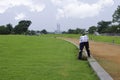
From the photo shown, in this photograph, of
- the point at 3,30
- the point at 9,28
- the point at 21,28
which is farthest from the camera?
the point at 21,28

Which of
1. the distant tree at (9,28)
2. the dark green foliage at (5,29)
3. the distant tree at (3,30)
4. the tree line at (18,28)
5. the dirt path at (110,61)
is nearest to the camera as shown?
the dirt path at (110,61)

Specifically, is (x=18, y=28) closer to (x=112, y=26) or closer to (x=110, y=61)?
(x=112, y=26)

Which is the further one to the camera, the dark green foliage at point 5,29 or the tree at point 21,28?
the tree at point 21,28

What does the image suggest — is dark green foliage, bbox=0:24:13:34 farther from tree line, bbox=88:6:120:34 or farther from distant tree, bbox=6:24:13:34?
tree line, bbox=88:6:120:34

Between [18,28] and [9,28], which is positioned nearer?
[9,28]

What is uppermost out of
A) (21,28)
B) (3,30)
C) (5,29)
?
(21,28)

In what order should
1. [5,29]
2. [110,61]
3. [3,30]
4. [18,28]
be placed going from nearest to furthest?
[110,61] → [3,30] → [5,29] → [18,28]

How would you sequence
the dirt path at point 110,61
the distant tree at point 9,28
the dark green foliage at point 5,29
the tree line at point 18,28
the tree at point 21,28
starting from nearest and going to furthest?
the dirt path at point 110,61
the dark green foliage at point 5,29
the tree line at point 18,28
the distant tree at point 9,28
the tree at point 21,28

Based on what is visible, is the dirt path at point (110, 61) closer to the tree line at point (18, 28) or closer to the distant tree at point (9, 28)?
the tree line at point (18, 28)

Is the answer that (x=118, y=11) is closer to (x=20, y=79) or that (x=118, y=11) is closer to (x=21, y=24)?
(x=21, y=24)

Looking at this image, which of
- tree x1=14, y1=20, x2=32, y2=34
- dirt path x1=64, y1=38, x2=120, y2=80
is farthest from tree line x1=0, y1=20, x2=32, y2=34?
dirt path x1=64, y1=38, x2=120, y2=80

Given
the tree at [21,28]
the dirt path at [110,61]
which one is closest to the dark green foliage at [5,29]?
the tree at [21,28]

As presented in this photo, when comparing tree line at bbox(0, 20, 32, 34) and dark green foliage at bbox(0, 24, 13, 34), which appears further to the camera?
tree line at bbox(0, 20, 32, 34)

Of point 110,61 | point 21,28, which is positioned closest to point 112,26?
point 21,28
